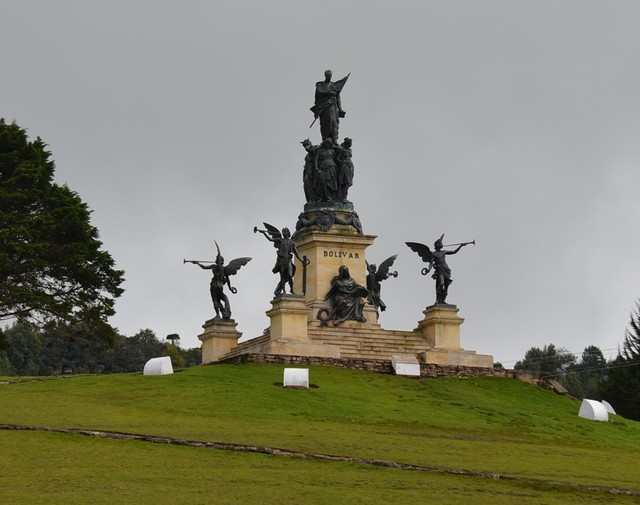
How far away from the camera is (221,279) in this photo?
2000 inches

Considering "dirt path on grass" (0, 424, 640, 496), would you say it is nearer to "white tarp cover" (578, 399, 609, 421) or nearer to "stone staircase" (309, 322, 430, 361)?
"white tarp cover" (578, 399, 609, 421)

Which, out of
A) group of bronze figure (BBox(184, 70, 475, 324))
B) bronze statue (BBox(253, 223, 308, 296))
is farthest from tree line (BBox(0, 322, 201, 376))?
bronze statue (BBox(253, 223, 308, 296))

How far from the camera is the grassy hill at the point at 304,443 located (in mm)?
24344

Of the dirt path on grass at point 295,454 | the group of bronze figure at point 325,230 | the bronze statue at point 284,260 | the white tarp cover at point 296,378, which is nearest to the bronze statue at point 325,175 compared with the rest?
the group of bronze figure at point 325,230

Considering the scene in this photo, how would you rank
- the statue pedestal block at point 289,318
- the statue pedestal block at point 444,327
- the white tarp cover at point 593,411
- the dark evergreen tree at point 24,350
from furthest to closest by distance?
the dark evergreen tree at point 24,350
the statue pedestal block at point 444,327
the statue pedestal block at point 289,318
the white tarp cover at point 593,411

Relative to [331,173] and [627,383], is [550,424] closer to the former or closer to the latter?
[331,173]

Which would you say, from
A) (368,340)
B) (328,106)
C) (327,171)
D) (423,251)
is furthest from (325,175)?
(368,340)

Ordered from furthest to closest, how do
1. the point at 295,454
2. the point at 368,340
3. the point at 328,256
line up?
1. the point at 328,256
2. the point at 368,340
3. the point at 295,454

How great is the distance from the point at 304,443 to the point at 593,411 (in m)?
14.8

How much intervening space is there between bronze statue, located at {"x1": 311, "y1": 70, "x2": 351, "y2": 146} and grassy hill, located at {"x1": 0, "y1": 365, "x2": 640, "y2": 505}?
45.6ft

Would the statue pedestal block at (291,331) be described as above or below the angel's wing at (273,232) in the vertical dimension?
below

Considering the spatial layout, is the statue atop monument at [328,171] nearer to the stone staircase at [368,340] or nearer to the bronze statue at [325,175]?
the bronze statue at [325,175]

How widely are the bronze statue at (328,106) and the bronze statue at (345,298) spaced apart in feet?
22.0

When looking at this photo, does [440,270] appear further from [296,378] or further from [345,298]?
[296,378]
